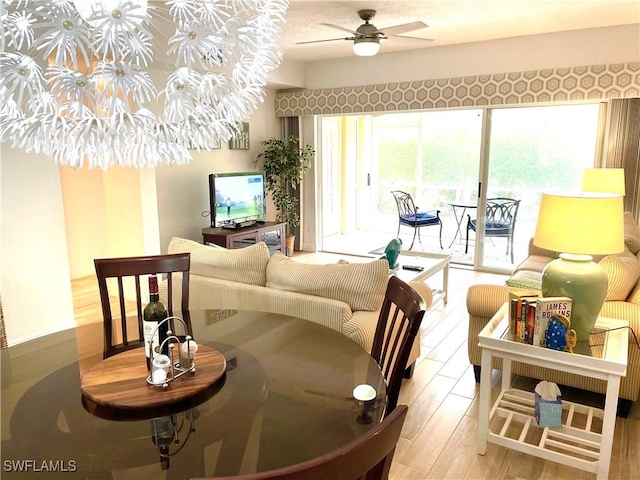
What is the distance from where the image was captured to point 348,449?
77cm

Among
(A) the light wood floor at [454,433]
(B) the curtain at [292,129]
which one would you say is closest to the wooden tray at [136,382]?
(A) the light wood floor at [454,433]

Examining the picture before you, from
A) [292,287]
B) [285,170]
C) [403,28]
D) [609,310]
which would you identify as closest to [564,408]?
[609,310]

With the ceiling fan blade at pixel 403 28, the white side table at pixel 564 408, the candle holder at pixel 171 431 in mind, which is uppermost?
the ceiling fan blade at pixel 403 28

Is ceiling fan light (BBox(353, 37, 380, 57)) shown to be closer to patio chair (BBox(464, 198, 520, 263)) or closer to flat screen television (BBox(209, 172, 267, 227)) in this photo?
→ flat screen television (BBox(209, 172, 267, 227))

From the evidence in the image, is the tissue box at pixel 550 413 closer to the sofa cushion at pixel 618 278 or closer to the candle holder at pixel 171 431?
the sofa cushion at pixel 618 278

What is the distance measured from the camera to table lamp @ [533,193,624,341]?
2.03 metres

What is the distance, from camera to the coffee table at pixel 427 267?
13.3ft

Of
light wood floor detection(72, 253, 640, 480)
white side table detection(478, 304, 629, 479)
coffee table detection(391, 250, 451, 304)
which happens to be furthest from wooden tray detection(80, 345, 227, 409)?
coffee table detection(391, 250, 451, 304)

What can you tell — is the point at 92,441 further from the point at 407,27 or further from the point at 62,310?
the point at 407,27

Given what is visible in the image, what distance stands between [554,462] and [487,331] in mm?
661

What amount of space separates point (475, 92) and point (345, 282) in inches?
149

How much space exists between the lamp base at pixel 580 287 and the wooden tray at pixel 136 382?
1597mm

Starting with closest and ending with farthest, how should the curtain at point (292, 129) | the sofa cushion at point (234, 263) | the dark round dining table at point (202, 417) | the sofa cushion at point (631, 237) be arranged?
the dark round dining table at point (202, 417)
the sofa cushion at point (234, 263)
the sofa cushion at point (631, 237)
the curtain at point (292, 129)

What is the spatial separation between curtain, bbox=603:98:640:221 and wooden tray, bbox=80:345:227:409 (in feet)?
15.5
